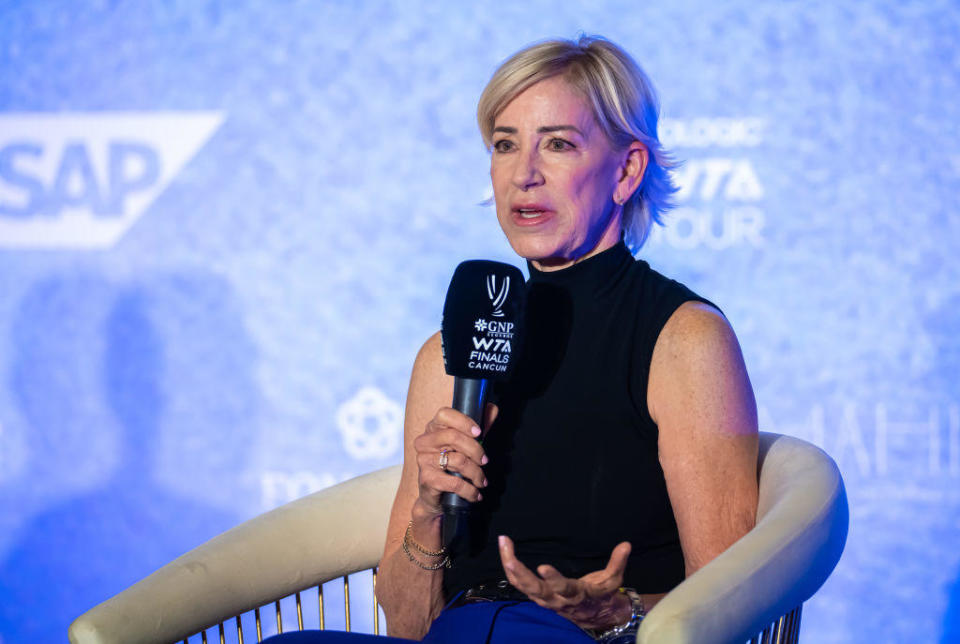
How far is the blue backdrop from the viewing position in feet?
7.90

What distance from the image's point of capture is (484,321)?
1.15 meters

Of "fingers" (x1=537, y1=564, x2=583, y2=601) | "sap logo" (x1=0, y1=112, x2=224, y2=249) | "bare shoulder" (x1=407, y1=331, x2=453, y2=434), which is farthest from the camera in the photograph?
"sap logo" (x1=0, y1=112, x2=224, y2=249)

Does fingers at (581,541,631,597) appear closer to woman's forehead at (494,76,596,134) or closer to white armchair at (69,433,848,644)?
white armchair at (69,433,848,644)

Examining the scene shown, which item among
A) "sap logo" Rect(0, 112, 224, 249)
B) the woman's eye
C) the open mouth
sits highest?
"sap logo" Rect(0, 112, 224, 249)

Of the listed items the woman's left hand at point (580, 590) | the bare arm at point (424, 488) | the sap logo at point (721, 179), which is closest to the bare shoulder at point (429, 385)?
the bare arm at point (424, 488)

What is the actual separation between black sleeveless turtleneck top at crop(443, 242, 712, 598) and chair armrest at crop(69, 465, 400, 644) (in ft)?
0.70

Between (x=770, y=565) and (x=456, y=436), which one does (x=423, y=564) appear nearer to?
(x=456, y=436)

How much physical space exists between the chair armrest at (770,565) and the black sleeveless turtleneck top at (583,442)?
0.18 m

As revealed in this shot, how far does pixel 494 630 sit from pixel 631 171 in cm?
72

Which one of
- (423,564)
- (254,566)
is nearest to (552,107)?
(423,564)

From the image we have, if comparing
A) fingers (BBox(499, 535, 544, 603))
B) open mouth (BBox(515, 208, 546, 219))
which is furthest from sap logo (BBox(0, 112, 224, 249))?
fingers (BBox(499, 535, 544, 603))

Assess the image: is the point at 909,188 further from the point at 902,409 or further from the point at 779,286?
the point at 902,409

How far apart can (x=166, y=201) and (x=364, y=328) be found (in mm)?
738

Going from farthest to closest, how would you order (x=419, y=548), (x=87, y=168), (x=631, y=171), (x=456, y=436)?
(x=87, y=168) → (x=631, y=171) → (x=419, y=548) → (x=456, y=436)
